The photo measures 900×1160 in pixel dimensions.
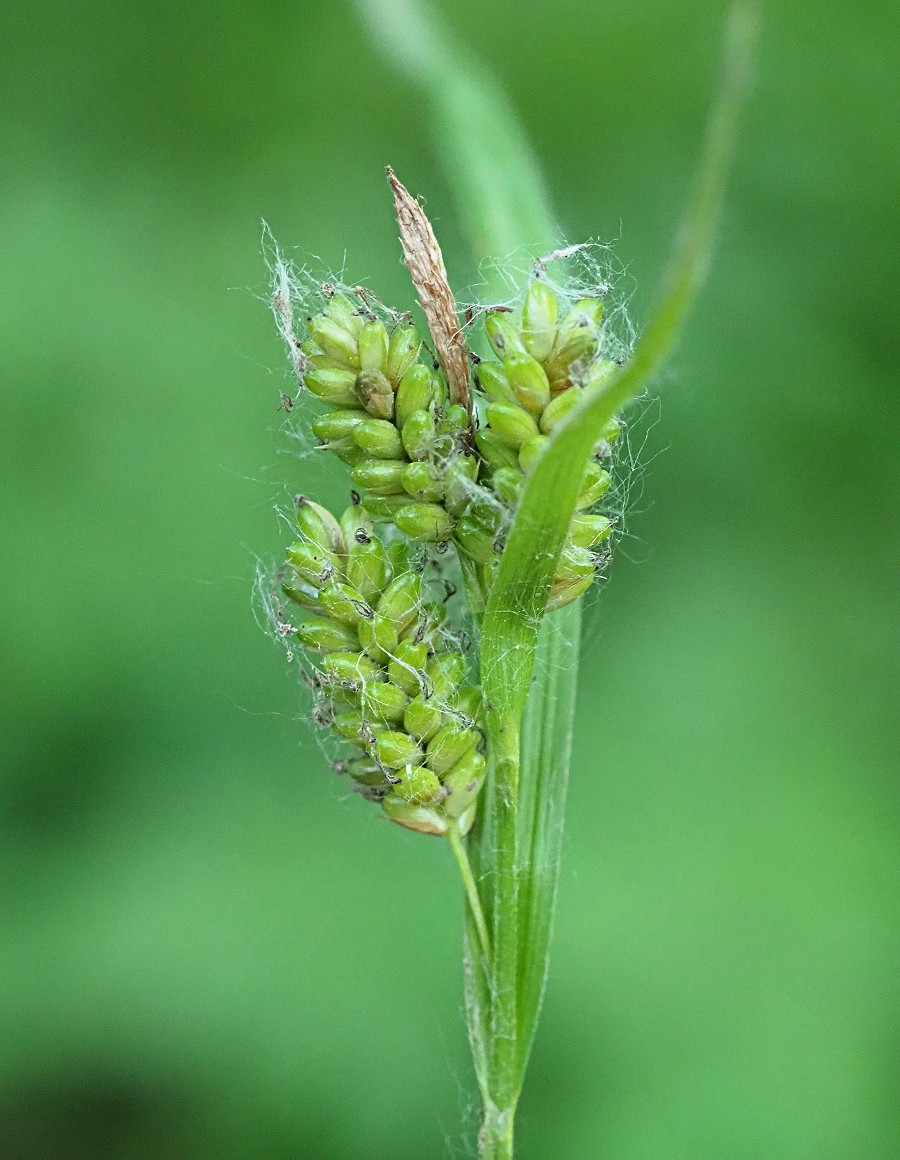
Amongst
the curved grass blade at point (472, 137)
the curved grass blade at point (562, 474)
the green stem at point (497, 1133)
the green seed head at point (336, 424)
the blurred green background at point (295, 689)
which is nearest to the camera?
the curved grass blade at point (562, 474)

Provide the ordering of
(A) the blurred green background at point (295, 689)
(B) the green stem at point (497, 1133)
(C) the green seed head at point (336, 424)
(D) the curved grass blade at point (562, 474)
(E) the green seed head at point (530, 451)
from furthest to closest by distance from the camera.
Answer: (A) the blurred green background at point (295, 689) < (B) the green stem at point (497, 1133) < (C) the green seed head at point (336, 424) < (E) the green seed head at point (530, 451) < (D) the curved grass blade at point (562, 474)

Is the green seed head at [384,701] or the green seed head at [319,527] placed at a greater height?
the green seed head at [319,527]

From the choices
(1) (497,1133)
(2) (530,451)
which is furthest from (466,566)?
(1) (497,1133)

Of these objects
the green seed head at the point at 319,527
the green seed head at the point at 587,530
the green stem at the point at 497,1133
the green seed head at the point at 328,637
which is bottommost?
the green stem at the point at 497,1133

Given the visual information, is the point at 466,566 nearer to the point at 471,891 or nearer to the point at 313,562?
the point at 313,562

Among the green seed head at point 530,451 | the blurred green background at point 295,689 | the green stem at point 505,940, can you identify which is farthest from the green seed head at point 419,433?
the blurred green background at point 295,689

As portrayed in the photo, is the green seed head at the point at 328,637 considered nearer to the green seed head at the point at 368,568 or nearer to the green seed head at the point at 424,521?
the green seed head at the point at 368,568

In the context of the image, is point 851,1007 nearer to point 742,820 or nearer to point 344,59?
point 742,820
